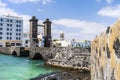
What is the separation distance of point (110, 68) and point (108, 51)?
0.30 m

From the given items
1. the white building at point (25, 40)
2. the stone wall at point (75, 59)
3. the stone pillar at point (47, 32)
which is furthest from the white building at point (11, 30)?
the stone wall at point (75, 59)

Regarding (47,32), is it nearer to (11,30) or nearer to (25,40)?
(25,40)

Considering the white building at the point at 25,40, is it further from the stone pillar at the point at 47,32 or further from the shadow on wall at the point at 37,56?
the shadow on wall at the point at 37,56

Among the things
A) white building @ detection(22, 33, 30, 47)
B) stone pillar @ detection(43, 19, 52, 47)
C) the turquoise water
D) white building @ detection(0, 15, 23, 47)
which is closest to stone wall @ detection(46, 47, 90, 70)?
the turquoise water

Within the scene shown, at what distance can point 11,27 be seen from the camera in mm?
119750

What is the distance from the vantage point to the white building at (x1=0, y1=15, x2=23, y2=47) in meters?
117

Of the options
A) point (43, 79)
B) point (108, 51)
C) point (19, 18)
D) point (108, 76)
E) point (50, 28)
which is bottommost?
point (43, 79)

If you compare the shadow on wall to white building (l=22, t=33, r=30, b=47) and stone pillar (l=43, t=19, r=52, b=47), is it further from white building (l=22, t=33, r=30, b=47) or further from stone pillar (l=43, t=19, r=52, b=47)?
white building (l=22, t=33, r=30, b=47)

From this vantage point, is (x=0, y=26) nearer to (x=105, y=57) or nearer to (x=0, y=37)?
(x=0, y=37)

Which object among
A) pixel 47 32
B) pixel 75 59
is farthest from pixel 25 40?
pixel 75 59

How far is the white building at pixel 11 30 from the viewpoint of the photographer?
117 metres

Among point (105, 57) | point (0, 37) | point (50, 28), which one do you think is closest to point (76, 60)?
point (50, 28)

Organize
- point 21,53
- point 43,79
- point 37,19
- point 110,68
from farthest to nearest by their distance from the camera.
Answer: point 21,53 < point 37,19 < point 43,79 < point 110,68

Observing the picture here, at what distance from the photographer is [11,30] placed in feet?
393
